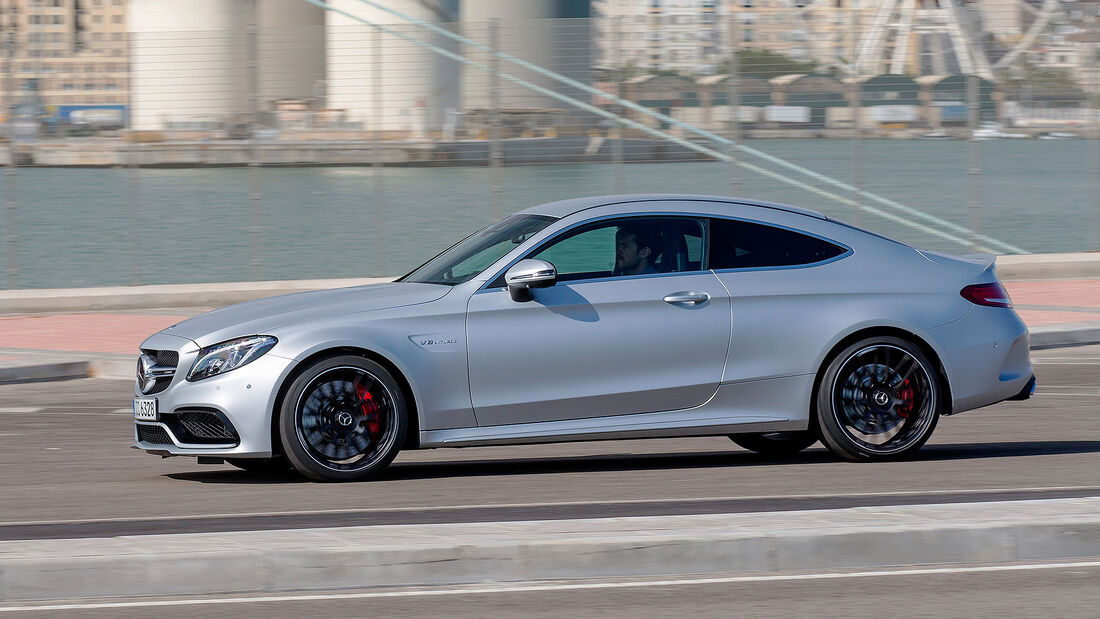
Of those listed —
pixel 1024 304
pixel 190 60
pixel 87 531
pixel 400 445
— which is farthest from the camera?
pixel 190 60

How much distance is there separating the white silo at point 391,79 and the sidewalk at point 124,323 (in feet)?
7.44

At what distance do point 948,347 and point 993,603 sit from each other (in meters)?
3.19

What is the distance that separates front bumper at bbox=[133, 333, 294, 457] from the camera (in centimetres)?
802

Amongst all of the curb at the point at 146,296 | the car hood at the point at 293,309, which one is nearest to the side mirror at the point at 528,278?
the car hood at the point at 293,309

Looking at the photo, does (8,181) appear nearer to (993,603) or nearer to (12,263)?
(12,263)

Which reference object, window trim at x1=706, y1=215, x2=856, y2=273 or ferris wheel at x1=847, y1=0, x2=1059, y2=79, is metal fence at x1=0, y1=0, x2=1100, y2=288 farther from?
window trim at x1=706, y1=215, x2=856, y2=273

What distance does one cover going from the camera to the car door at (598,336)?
8.32 metres

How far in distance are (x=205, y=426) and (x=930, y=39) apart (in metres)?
17.1

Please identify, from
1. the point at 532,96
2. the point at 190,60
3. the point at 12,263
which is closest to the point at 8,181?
the point at 12,263

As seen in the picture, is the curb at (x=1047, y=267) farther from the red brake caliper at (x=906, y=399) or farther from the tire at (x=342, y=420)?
the tire at (x=342, y=420)

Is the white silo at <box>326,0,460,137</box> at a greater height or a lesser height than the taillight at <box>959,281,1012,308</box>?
greater

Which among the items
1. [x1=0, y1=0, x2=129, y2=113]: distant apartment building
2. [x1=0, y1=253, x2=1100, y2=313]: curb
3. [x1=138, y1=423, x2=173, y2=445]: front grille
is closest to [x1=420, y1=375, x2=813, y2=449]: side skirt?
[x1=138, y1=423, x2=173, y2=445]: front grille

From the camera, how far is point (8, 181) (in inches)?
814

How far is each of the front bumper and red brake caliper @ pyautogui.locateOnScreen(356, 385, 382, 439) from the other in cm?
40
